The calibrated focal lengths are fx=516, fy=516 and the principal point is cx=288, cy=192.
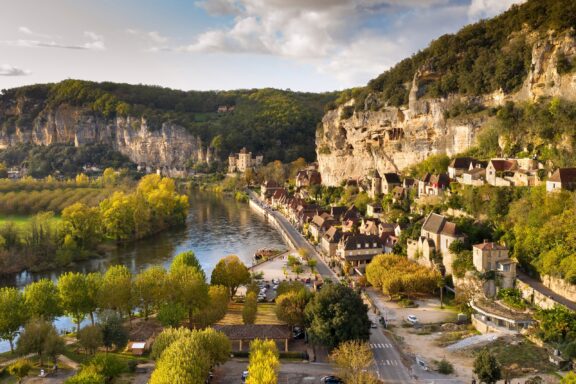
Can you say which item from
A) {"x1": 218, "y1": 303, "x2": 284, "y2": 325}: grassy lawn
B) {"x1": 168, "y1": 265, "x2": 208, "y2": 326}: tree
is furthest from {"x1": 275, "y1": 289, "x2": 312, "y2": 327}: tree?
{"x1": 168, "y1": 265, "x2": 208, "y2": 326}: tree

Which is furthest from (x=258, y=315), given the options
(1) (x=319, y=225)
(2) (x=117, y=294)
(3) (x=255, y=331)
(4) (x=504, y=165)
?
(4) (x=504, y=165)

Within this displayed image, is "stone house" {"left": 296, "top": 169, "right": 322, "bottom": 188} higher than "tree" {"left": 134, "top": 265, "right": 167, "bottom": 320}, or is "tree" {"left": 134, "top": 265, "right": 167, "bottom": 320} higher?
"stone house" {"left": 296, "top": 169, "right": 322, "bottom": 188}

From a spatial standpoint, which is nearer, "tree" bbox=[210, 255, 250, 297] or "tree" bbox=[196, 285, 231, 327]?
"tree" bbox=[196, 285, 231, 327]

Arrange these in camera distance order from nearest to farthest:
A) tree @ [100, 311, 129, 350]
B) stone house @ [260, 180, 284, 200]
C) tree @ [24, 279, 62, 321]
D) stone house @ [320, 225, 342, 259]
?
tree @ [100, 311, 129, 350], tree @ [24, 279, 62, 321], stone house @ [320, 225, 342, 259], stone house @ [260, 180, 284, 200]

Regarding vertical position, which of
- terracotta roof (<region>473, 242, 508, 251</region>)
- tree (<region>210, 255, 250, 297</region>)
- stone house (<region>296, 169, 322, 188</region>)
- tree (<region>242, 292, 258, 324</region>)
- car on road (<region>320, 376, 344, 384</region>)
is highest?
stone house (<region>296, 169, 322, 188</region>)

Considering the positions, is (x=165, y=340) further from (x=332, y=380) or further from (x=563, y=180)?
(x=563, y=180)

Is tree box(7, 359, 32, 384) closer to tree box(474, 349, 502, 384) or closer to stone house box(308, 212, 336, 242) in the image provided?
tree box(474, 349, 502, 384)
